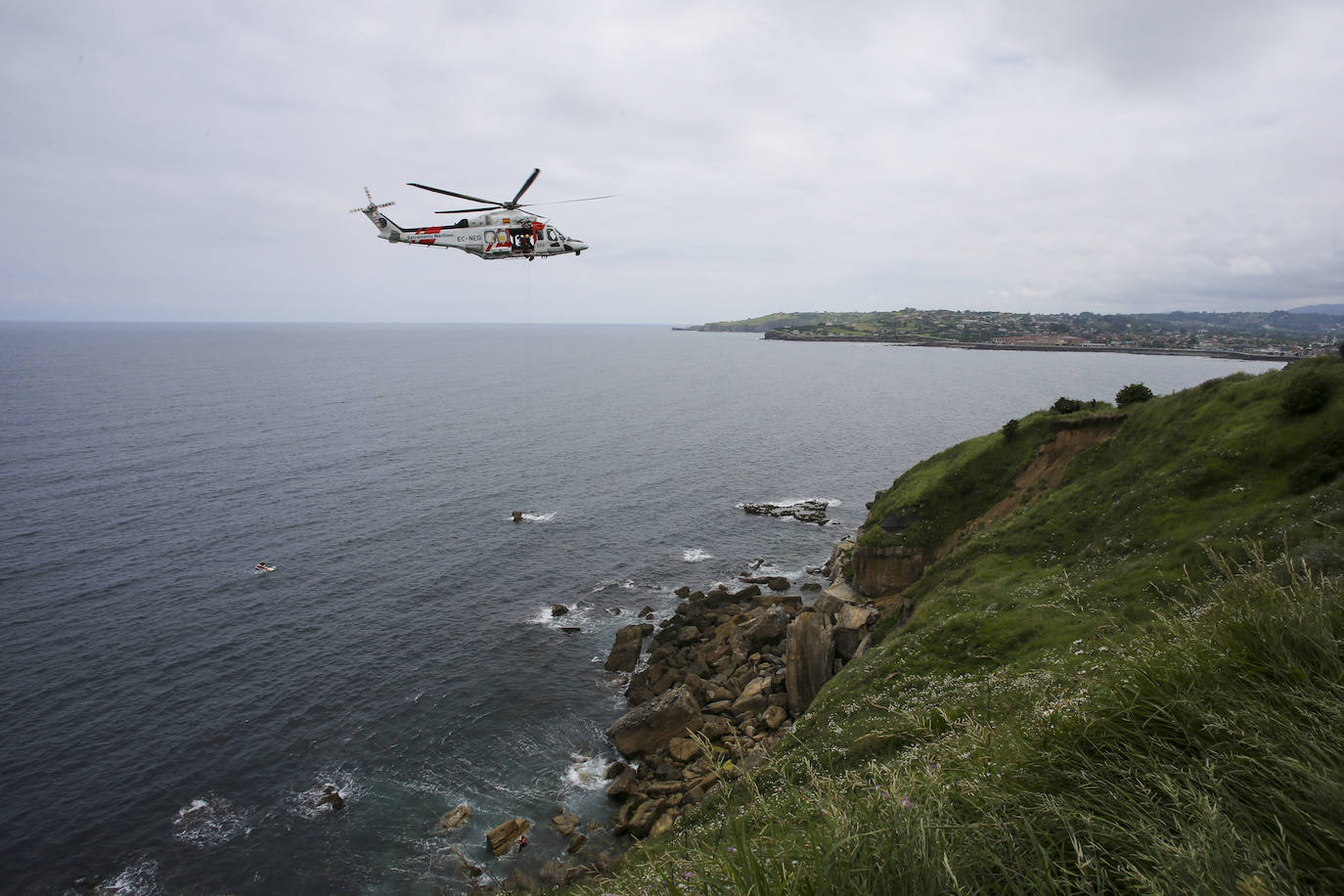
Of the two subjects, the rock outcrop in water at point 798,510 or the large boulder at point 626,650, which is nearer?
the large boulder at point 626,650

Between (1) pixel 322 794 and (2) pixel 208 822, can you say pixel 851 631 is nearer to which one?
(1) pixel 322 794

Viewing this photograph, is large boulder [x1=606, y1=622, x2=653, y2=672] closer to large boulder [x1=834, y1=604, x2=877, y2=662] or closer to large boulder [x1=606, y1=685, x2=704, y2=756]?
large boulder [x1=606, y1=685, x2=704, y2=756]

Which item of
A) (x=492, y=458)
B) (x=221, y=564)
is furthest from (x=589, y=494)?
(x=221, y=564)

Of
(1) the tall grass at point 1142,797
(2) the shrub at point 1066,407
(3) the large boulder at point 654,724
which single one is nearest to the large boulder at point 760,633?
(3) the large boulder at point 654,724

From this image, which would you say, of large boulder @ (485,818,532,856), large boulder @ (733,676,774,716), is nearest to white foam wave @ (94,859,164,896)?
large boulder @ (485,818,532,856)

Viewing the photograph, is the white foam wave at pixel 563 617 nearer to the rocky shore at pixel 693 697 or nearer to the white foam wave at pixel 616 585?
the white foam wave at pixel 616 585

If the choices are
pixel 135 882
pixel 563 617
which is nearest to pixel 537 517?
pixel 563 617
